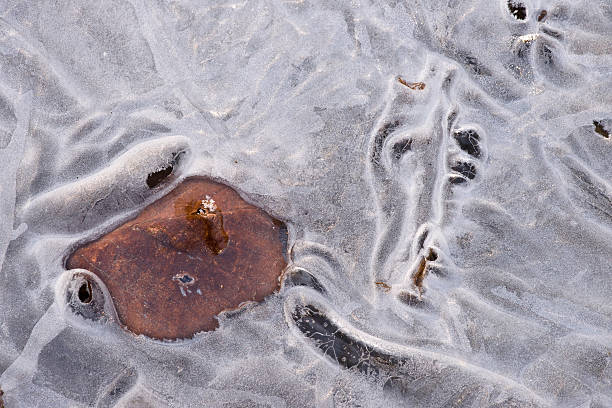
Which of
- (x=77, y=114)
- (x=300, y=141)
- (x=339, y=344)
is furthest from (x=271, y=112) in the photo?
(x=339, y=344)

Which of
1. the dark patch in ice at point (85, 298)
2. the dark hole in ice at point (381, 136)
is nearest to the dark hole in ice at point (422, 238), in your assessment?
the dark hole in ice at point (381, 136)

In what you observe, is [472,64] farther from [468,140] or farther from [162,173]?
[162,173]

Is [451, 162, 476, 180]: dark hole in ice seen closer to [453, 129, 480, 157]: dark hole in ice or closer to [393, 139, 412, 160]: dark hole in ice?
[453, 129, 480, 157]: dark hole in ice

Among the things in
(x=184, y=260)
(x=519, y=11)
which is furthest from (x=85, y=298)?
(x=519, y=11)

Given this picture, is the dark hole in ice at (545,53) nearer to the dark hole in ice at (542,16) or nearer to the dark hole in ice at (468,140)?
the dark hole in ice at (542,16)

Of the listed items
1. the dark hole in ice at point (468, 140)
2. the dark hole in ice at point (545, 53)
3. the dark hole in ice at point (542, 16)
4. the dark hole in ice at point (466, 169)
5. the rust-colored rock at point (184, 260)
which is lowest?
the rust-colored rock at point (184, 260)

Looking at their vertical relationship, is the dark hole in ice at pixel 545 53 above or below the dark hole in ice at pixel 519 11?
below
